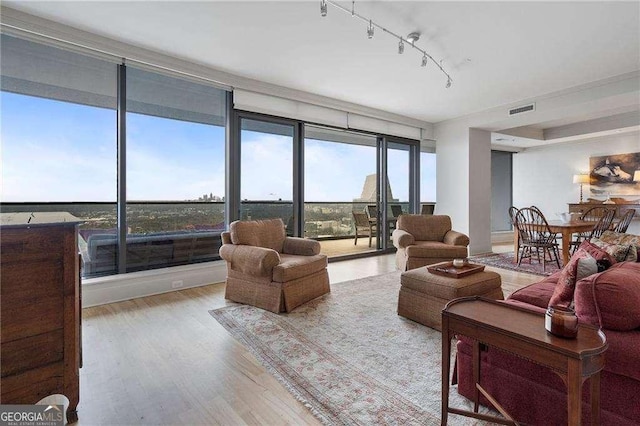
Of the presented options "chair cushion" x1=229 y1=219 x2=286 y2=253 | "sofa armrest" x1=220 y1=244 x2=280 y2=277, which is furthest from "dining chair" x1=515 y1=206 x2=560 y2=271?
"sofa armrest" x1=220 y1=244 x2=280 y2=277

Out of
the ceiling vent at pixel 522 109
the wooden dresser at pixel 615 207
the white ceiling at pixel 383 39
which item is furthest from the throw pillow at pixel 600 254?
the wooden dresser at pixel 615 207

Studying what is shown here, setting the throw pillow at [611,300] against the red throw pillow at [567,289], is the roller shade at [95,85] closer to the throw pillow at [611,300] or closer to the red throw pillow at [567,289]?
the red throw pillow at [567,289]

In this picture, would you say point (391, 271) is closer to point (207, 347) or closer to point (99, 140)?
point (207, 347)

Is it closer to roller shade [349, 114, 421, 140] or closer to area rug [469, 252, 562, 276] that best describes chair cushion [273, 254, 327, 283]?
roller shade [349, 114, 421, 140]

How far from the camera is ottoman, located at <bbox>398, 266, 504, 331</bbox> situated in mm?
2496

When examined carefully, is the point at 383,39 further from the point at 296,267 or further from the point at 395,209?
the point at 395,209

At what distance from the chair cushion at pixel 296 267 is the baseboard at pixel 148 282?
1.10m

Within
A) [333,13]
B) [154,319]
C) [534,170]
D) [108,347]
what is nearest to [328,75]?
A: [333,13]

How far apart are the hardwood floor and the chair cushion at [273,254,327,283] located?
2.18ft

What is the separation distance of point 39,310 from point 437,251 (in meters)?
3.93

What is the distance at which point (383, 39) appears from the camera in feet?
10.5

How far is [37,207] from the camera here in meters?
3.02

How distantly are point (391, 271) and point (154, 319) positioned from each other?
308 centimetres

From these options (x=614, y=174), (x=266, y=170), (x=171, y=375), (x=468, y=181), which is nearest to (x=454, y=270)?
(x=171, y=375)
